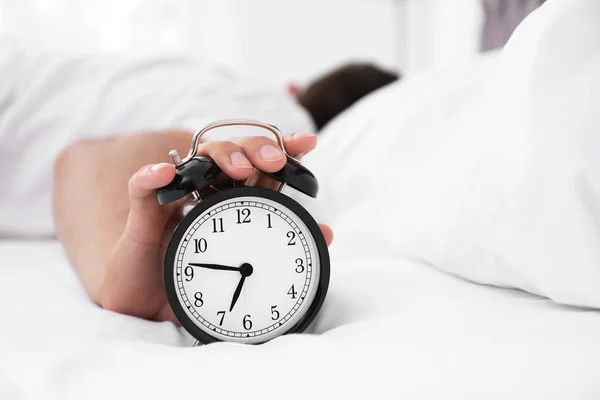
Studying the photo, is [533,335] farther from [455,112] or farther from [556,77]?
[455,112]

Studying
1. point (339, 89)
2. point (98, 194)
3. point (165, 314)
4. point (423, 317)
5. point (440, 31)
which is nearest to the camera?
point (423, 317)

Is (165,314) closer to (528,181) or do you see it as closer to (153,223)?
(153,223)

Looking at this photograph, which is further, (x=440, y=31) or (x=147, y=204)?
(x=440, y=31)

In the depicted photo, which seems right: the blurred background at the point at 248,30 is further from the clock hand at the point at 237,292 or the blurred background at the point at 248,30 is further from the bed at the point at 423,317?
the clock hand at the point at 237,292

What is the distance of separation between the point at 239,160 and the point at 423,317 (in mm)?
260

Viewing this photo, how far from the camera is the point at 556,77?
71cm

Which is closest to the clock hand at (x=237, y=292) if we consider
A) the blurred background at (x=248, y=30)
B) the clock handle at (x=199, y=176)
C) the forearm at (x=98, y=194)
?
the clock handle at (x=199, y=176)

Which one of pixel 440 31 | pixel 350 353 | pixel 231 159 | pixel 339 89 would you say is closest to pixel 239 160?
pixel 231 159

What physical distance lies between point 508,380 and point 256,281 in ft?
0.91

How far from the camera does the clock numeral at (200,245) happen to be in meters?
0.68

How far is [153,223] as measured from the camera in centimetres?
73

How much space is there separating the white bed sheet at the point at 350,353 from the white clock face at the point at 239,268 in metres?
0.05

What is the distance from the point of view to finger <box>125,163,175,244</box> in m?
0.66

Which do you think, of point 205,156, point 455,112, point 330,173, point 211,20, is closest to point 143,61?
point 330,173
